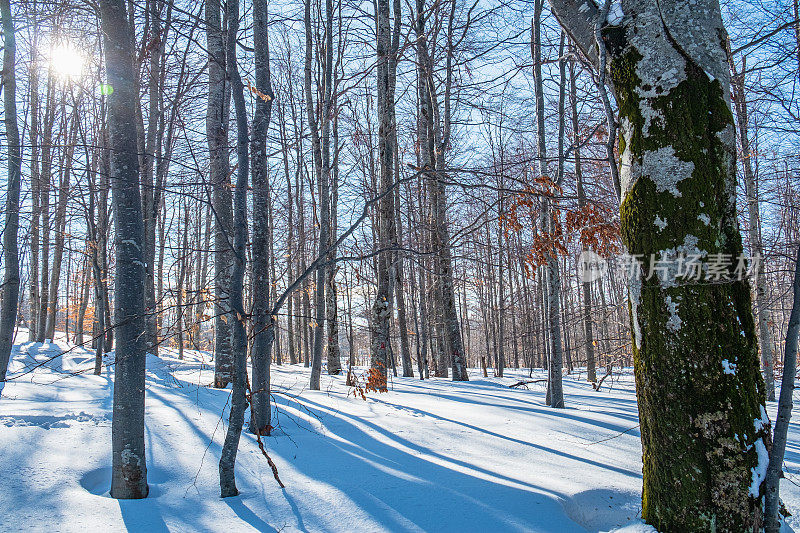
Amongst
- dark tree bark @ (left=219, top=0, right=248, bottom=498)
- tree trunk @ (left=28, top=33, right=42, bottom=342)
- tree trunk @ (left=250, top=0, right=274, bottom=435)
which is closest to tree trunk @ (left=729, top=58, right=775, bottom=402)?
tree trunk @ (left=250, top=0, right=274, bottom=435)

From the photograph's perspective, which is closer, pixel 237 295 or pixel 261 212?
pixel 237 295

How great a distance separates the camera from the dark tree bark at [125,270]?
2.77 metres

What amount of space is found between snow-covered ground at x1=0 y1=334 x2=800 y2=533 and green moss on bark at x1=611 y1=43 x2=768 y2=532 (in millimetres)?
400

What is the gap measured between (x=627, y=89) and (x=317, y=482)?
10.2 ft

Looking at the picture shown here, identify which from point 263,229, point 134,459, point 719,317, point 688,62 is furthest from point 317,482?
point 688,62

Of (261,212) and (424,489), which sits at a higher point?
(261,212)

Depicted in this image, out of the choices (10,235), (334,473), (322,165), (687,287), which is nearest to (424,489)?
(334,473)

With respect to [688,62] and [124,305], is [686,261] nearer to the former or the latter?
[688,62]

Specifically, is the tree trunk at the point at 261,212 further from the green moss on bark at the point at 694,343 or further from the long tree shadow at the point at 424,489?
the green moss on bark at the point at 694,343

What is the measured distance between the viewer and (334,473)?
10.6 ft

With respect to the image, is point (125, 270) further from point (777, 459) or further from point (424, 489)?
point (777, 459)

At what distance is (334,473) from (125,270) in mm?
2006

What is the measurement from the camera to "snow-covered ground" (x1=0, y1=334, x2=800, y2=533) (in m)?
2.50

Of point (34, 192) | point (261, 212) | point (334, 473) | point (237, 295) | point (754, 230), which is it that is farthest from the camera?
point (754, 230)
